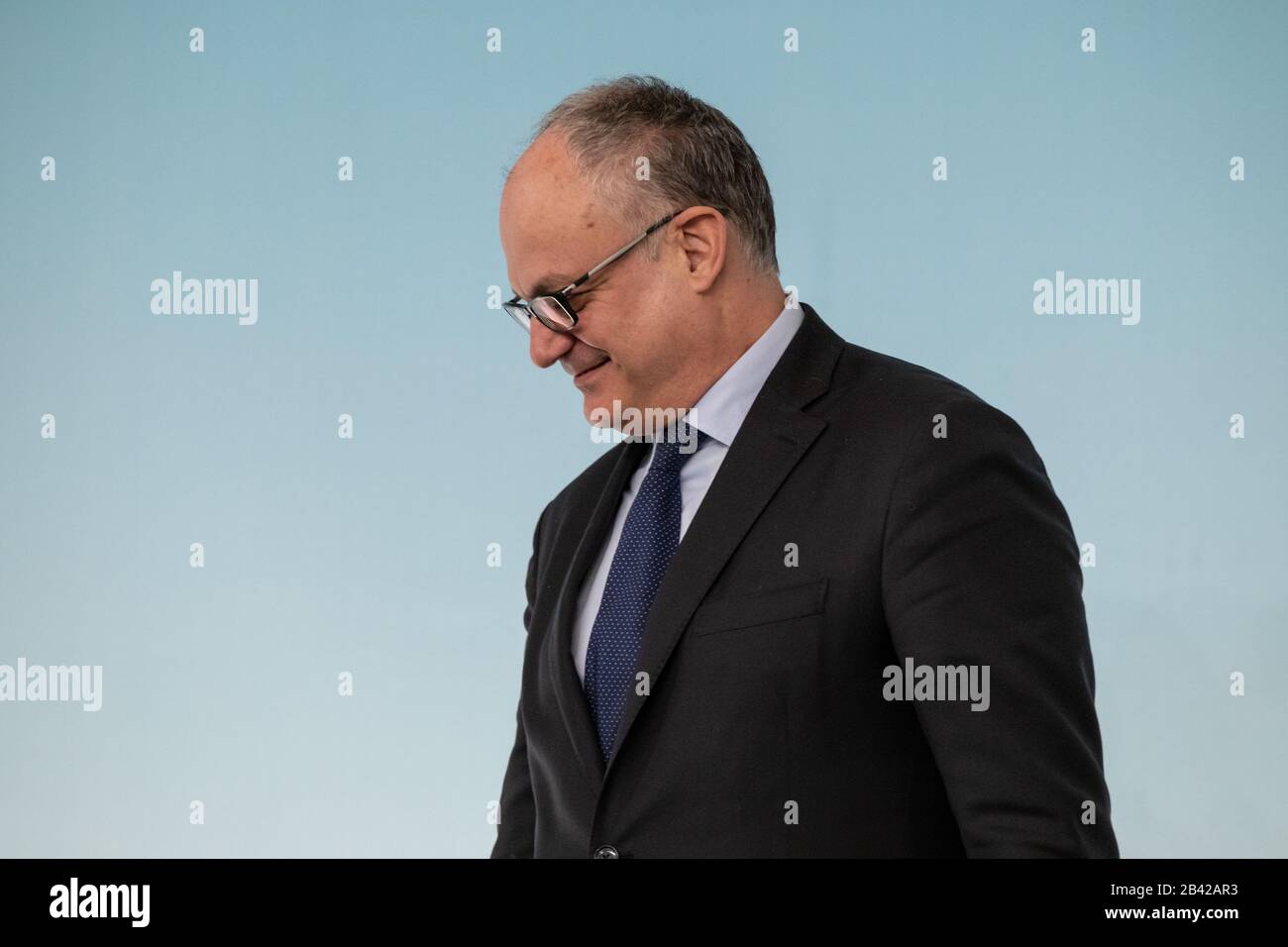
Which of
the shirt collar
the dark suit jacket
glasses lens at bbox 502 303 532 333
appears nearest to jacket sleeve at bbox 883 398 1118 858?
the dark suit jacket

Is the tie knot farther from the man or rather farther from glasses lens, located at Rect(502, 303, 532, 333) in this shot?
glasses lens, located at Rect(502, 303, 532, 333)

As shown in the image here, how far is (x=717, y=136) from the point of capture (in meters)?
1.65

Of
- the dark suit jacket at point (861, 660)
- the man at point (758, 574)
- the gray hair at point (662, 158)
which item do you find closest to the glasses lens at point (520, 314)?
the man at point (758, 574)

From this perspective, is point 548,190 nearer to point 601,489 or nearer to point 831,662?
point 601,489

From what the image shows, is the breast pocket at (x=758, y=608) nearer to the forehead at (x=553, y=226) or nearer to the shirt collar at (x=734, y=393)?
the shirt collar at (x=734, y=393)

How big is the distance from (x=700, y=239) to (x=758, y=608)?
45 centimetres

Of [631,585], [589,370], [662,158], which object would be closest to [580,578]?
[631,585]

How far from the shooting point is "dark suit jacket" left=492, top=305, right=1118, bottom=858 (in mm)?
1291

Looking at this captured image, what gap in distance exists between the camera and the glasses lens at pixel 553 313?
5.19ft

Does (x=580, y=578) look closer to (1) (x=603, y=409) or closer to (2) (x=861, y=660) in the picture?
(1) (x=603, y=409)
